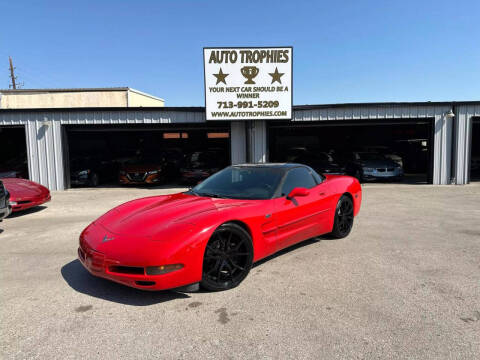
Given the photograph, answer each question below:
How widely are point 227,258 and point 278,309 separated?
734mm

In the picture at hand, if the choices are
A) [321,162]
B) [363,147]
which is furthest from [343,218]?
[363,147]

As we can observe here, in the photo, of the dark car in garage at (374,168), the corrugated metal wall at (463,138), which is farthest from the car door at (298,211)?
Answer: the corrugated metal wall at (463,138)

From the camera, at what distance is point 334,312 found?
307 cm

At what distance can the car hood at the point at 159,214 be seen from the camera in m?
3.48

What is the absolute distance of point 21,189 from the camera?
27.7ft

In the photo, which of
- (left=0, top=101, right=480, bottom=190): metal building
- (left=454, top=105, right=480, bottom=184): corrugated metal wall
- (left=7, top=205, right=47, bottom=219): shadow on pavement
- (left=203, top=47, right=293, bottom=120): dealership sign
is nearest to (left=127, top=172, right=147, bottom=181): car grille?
(left=0, top=101, right=480, bottom=190): metal building

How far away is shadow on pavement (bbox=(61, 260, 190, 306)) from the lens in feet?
10.9

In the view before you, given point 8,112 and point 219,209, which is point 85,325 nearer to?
point 219,209

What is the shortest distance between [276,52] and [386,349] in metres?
11.9

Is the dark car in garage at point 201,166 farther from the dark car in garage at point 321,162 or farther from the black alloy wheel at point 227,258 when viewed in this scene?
the black alloy wheel at point 227,258

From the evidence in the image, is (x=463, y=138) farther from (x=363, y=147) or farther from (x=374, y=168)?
(x=363, y=147)

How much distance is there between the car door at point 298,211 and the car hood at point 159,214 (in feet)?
1.88

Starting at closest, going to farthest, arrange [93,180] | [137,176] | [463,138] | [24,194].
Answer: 1. [24,194]
2. [463,138]
3. [137,176]
4. [93,180]

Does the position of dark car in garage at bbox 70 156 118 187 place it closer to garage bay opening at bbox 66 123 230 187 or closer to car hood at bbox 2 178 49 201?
garage bay opening at bbox 66 123 230 187
